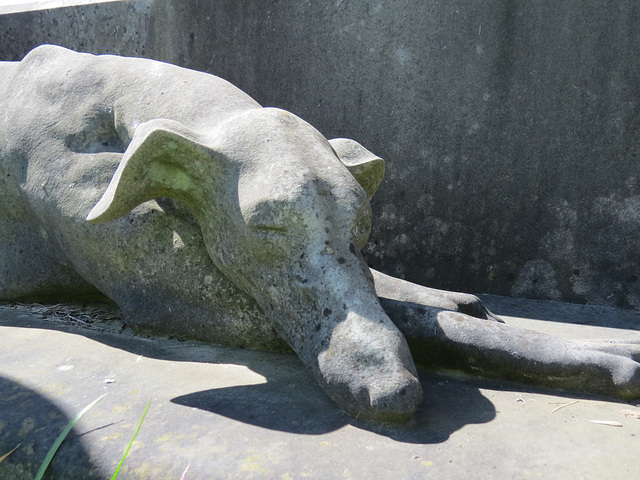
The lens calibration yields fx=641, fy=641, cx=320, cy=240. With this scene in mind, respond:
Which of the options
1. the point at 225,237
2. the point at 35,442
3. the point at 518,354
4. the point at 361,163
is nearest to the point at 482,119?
the point at 361,163

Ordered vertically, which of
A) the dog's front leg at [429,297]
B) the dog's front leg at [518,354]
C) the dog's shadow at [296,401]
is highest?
the dog's front leg at [429,297]

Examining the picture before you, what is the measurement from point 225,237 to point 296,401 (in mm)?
603

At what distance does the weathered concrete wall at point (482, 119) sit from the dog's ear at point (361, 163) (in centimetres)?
123

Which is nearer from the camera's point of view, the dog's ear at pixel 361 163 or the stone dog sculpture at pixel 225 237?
the stone dog sculpture at pixel 225 237

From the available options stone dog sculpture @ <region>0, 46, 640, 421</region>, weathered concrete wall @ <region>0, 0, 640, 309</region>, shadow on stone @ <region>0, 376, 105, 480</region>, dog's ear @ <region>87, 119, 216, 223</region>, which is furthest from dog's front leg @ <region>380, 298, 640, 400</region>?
weathered concrete wall @ <region>0, 0, 640, 309</region>

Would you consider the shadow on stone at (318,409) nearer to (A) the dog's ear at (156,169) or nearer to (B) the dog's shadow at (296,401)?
(B) the dog's shadow at (296,401)

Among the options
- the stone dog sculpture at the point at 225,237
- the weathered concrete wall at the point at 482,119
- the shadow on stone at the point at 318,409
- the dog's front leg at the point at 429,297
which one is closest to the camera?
the shadow on stone at the point at 318,409

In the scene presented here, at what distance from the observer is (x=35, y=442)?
1665mm

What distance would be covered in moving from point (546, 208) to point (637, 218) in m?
0.44

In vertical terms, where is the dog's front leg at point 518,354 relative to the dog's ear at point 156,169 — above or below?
below

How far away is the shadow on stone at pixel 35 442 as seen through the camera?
1585mm

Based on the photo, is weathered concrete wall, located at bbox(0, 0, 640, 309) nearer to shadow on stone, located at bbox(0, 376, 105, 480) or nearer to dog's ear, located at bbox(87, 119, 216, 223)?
dog's ear, located at bbox(87, 119, 216, 223)

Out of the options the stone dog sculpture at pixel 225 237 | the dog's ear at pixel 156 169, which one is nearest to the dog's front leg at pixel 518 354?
the stone dog sculpture at pixel 225 237

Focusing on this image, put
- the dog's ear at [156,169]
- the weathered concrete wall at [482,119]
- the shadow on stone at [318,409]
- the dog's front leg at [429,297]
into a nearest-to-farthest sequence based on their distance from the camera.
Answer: the shadow on stone at [318,409] < the dog's ear at [156,169] < the dog's front leg at [429,297] < the weathered concrete wall at [482,119]
